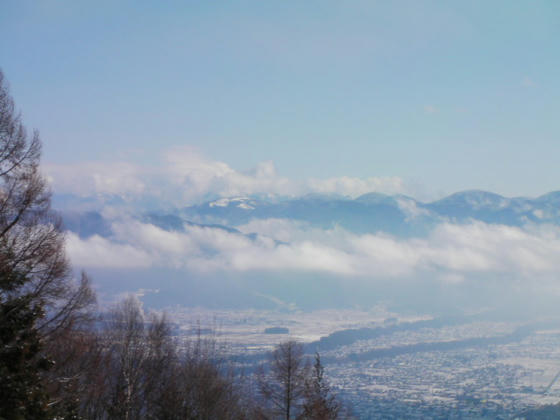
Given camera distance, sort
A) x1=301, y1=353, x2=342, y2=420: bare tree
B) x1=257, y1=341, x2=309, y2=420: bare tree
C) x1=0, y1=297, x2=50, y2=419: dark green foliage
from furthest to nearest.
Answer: x1=257, y1=341, x2=309, y2=420: bare tree → x1=301, y1=353, x2=342, y2=420: bare tree → x1=0, y1=297, x2=50, y2=419: dark green foliage

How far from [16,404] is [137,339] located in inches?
498

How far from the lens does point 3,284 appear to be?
33.1 ft

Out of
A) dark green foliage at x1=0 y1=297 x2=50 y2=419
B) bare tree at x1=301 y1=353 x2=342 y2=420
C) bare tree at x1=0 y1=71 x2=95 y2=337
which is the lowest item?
bare tree at x1=301 y1=353 x2=342 y2=420

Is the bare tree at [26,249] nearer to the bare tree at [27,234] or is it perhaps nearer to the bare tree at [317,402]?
the bare tree at [27,234]

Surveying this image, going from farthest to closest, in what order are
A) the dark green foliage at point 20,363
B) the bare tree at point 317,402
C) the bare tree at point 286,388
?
1. the bare tree at point 286,388
2. the bare tree at point 317,402
3. the dark green foliage at point 20,363

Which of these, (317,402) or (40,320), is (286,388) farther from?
(40,320)

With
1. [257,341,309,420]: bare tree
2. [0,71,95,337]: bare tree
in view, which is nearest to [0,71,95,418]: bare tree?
[0,71,95,337]: bare tree

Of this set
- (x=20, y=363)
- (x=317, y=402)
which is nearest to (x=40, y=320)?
(x=20, y=363)

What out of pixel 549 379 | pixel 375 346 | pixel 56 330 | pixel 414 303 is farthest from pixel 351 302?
pixel 56 330

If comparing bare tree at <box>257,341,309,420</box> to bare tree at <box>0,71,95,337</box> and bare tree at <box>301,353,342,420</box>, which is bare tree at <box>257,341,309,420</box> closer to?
bare tree at <box>301,353,342,420</box>

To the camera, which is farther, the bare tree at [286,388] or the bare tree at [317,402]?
the bare tree at [286,388]

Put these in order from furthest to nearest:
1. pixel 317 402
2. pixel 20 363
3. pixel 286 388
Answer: pixel 286 388 < pixel 317 402 < pixel 20 363

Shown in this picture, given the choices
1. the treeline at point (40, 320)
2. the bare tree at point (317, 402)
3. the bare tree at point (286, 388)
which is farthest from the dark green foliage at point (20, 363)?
the bare tree at point (286, 388)

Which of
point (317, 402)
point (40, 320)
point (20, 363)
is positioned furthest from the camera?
point (317, 402)
